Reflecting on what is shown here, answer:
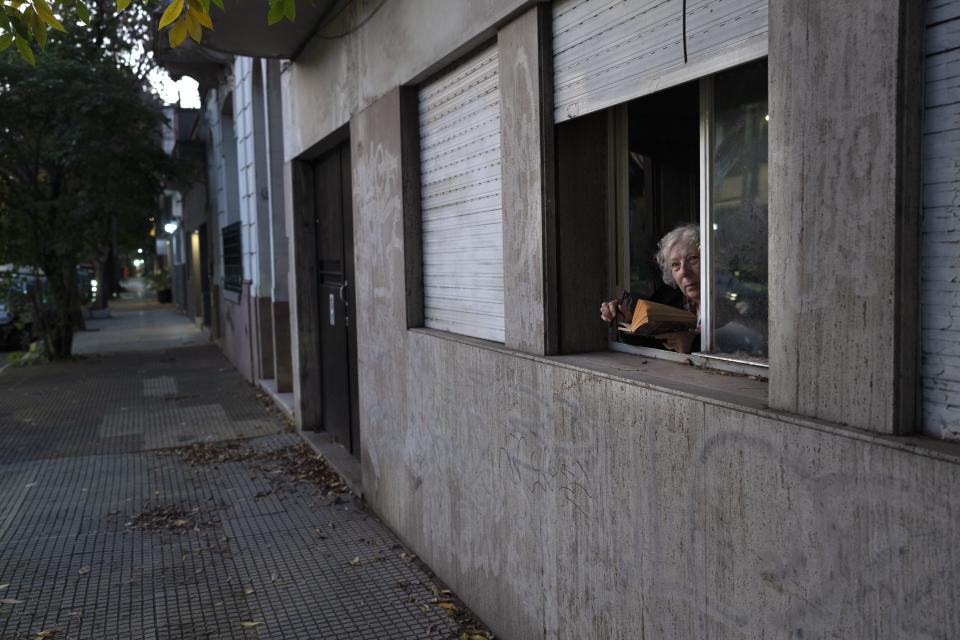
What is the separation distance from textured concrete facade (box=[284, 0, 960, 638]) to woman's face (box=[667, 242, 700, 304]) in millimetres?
390

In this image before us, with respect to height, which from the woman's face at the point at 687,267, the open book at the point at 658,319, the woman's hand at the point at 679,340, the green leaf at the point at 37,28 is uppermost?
the green leaf at the point at 37,28

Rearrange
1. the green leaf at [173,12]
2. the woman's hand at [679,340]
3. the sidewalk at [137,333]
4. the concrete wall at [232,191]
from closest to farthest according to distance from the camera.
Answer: the green leaf at [173,12] < the woman's hand at [679,340] < the concrete wall at [232,191] < the sidewalk at [137,333]

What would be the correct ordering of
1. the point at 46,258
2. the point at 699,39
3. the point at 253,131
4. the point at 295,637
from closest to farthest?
the point at 699,39
the point at 295,637
the point at 253,131
the point at 46,258

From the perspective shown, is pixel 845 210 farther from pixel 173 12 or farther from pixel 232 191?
pixel 232 191

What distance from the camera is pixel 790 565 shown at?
2.07 m

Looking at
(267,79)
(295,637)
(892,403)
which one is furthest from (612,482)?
(267,79)

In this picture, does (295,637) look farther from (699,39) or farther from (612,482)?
(699,39)

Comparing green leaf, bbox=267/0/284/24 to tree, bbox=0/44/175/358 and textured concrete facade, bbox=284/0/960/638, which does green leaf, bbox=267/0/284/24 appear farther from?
tree, bbox=0/44/175/358

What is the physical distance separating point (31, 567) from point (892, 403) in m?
4.68

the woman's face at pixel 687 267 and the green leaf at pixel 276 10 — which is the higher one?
the green leaf at pixel 276 10

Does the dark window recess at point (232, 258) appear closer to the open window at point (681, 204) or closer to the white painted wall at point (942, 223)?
the open window at point (681, 204)

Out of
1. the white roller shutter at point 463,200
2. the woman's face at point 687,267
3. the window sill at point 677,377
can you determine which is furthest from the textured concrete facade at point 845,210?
the white roller shutter at point 463,200

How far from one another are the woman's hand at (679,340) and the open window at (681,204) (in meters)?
0.04

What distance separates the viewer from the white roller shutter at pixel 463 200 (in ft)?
12.6
